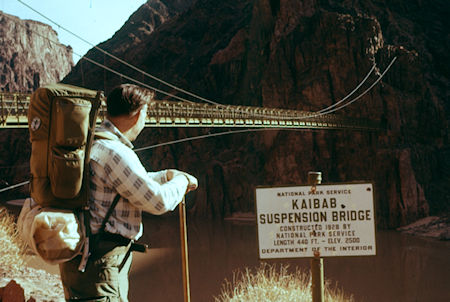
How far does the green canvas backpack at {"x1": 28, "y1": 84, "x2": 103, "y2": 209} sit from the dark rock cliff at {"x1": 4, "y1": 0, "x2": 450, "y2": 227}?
18541 mm

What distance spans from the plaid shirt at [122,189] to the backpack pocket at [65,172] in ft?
0.24

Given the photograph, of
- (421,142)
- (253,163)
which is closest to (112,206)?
(421,142)

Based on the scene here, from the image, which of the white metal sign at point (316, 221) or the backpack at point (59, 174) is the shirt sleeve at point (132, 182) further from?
the white metal sign at point (316, 221)

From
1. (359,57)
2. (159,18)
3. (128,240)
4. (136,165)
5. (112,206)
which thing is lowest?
(128,240)

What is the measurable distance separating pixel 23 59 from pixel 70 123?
74174mm

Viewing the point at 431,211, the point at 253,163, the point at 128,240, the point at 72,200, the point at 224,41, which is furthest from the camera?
the point at 224,41

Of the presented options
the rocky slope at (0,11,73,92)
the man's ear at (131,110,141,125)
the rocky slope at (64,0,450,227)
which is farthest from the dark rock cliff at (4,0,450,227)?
the rocky slope at (0,11,73,92)

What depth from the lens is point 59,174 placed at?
1341 mm

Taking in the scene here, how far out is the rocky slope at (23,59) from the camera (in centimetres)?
6350

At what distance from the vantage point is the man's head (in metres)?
1.51

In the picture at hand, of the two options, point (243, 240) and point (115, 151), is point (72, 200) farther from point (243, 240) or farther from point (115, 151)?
point (243, 240)

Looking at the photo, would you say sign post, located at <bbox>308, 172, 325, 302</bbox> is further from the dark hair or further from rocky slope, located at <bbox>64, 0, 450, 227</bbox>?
rocky slope, located at <bbox>64, 0, 450, 227</bbox>

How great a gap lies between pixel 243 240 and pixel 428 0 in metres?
23.2

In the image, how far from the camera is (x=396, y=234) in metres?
17.2
